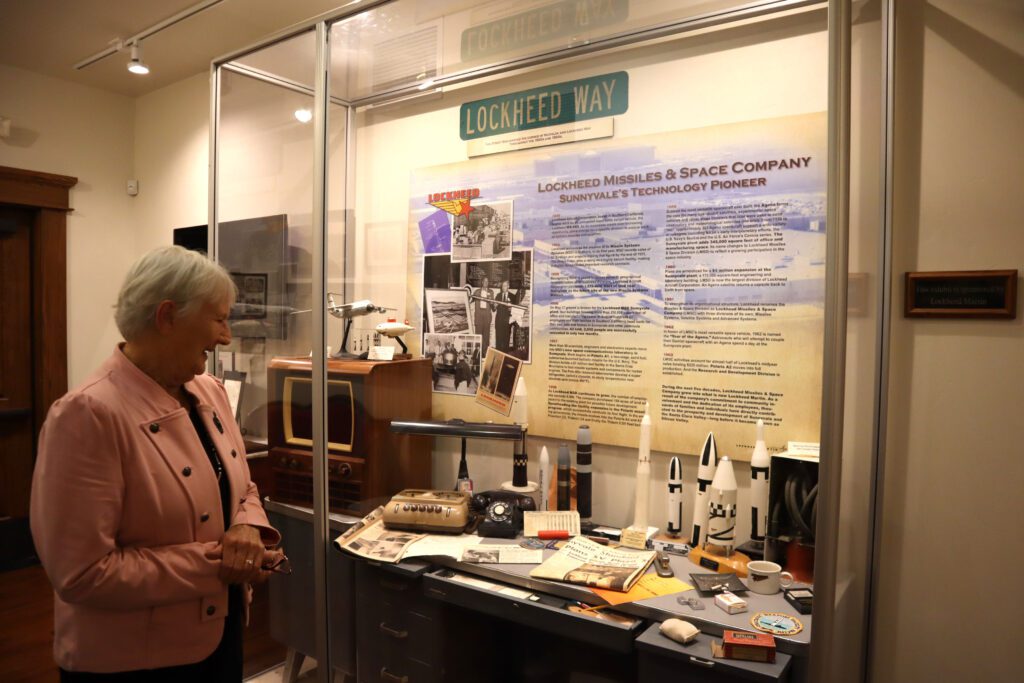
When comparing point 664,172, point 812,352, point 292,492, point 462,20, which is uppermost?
point 462,20

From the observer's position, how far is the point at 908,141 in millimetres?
1905

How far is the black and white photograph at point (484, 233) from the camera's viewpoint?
2590 mm

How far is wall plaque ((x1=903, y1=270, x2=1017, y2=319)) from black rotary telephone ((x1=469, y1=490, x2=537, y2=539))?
4.29ft

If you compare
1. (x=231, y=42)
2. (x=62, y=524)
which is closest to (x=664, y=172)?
(x=62, y=524)

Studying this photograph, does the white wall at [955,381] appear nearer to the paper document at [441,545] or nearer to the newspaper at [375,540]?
the paper document at [441,545]

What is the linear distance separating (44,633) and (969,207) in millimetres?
4393

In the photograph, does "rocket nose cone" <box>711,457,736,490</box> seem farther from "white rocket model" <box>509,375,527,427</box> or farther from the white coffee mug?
"white rocket model" <box>509,375,527,427</box>

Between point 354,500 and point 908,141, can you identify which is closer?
point 908,141

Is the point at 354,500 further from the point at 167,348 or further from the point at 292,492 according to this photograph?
the point at 167,348

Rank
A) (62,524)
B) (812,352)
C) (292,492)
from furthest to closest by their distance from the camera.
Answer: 1. (292,492)
2. (812,352)
3. (62,524)

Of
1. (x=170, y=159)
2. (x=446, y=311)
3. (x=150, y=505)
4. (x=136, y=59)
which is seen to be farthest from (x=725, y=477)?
(x=170, y=159)

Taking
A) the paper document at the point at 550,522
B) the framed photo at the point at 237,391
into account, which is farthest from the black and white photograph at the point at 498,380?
the framed photo at the point at 237,391

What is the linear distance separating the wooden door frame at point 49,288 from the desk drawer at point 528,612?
12.0 feet

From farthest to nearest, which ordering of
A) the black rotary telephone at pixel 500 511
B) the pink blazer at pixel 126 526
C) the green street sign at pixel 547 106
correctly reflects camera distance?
the green street sign at pixel 547 106 → the black rotary telephone at pixel 500 511 → the pink blazer at pixel 126 526
